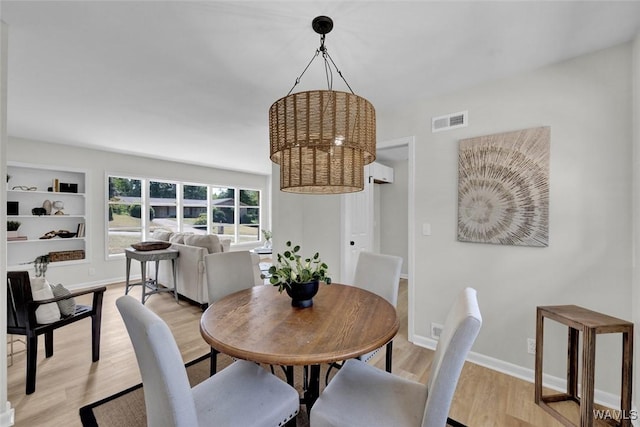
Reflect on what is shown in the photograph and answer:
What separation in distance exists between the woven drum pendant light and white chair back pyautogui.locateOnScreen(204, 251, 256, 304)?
927 mm

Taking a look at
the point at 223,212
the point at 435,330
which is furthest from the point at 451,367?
the point at 223,212

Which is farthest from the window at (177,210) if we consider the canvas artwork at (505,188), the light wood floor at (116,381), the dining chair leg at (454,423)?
the dining chair leg at (454,423)

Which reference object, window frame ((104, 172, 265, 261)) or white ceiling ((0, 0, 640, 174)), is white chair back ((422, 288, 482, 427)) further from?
window frame ((104, 172, 265, 261))

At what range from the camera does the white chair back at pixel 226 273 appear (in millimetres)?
2098

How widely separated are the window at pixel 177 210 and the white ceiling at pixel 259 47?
239cm

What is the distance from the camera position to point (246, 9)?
1.53 m

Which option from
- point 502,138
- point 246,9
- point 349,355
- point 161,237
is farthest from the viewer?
point 161,237

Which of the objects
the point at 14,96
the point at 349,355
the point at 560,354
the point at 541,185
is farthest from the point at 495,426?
the point at 14,96

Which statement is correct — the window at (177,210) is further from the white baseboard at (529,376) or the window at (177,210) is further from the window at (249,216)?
the white baseboard at (529,376)

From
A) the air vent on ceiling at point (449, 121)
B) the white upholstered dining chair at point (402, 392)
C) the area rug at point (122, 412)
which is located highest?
the air vent on ceiling at point (449, 121)

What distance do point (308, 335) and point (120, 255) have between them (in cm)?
531

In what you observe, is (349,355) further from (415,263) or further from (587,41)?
(587,41)

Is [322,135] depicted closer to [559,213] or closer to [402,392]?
[402,392]

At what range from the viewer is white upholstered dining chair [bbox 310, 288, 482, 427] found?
0.99 m
